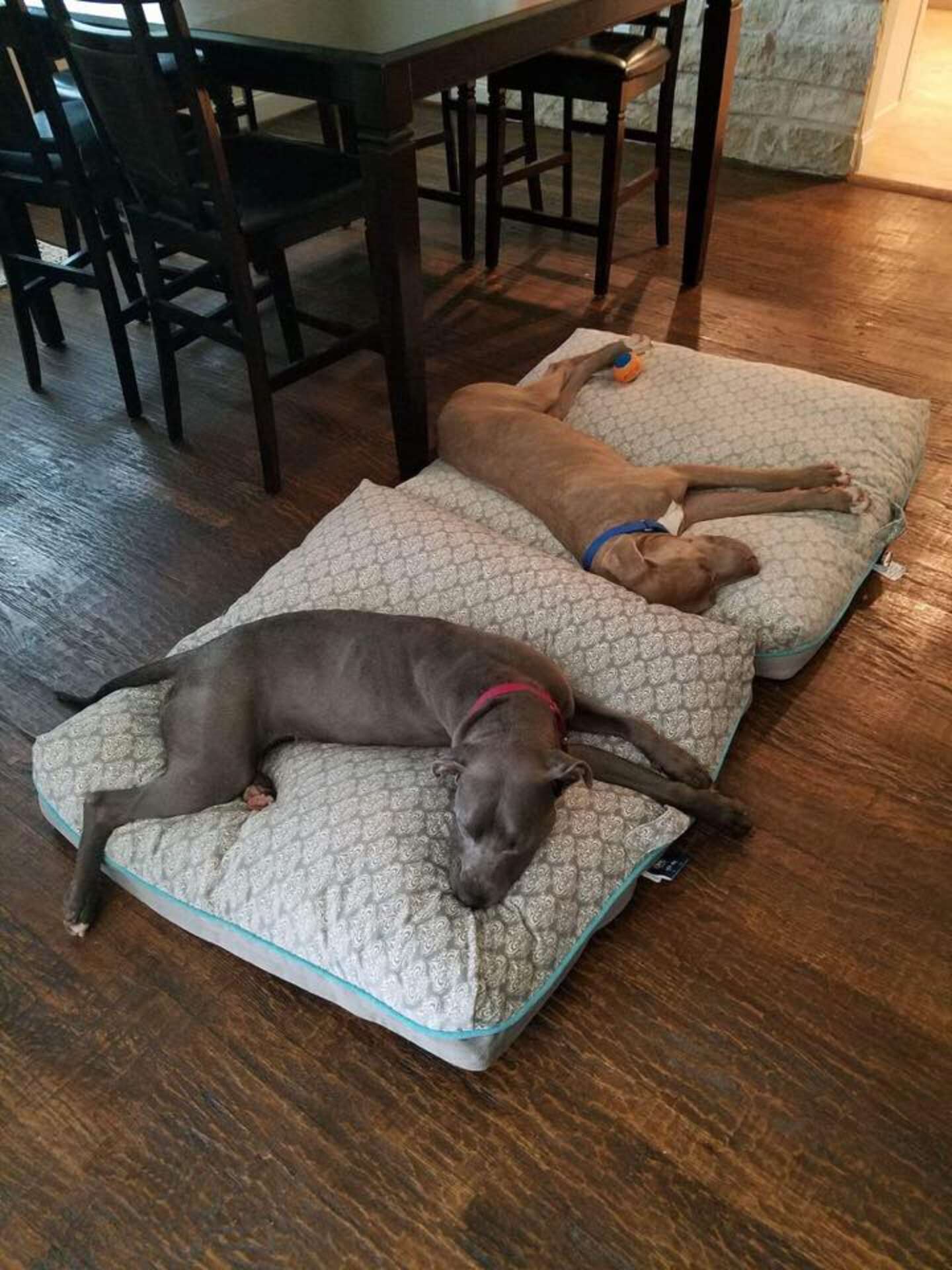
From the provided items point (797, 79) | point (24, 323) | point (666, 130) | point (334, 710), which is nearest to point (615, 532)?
point (334, 710)

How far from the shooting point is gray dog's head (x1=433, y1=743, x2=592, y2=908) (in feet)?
4.15

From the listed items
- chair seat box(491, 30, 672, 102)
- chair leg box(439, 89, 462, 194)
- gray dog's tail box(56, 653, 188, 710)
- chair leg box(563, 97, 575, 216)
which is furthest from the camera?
chair leg box(439, 89, 462, 194)

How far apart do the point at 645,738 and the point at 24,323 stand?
2.21 metres

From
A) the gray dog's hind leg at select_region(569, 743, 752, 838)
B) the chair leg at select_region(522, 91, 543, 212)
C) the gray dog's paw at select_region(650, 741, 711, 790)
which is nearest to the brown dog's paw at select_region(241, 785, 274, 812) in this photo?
the gray dog's hind leg at select_region(569, 743, 752, 838)

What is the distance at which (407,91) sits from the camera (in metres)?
1.85

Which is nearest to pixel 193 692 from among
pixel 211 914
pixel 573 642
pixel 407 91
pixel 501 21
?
pixel 211 914

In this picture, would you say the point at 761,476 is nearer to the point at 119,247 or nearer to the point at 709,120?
the point at 709,120

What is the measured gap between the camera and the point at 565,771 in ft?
4.18

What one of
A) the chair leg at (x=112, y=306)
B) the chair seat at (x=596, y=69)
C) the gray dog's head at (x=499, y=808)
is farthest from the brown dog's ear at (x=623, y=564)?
the chair seat at (x=596, y=69)

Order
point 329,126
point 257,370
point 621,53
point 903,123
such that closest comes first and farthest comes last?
point 257,370
point 621,53
point 329,126
point 903,123

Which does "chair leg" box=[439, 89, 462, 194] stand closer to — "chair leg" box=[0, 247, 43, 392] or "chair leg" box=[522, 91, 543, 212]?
"chair leg" box=[522, 91, 543, 212]

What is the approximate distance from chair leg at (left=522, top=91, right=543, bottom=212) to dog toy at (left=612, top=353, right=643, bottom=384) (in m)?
1.26

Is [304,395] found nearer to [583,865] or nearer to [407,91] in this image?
[407,91]

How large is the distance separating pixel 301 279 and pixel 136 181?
1196 mm
